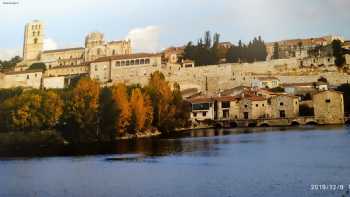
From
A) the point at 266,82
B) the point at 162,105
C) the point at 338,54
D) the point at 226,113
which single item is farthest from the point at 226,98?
the point at 338,54

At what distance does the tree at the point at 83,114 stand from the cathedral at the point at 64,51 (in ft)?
105

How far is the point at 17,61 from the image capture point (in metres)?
73.4

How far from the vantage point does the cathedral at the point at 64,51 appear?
67375 mm

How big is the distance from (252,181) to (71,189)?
520cm

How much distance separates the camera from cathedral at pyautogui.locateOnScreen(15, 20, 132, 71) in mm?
67375

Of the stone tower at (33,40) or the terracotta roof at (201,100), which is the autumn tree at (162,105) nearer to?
the terracotta roof at (201,100)

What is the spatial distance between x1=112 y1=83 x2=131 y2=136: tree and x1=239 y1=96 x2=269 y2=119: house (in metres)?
14.9

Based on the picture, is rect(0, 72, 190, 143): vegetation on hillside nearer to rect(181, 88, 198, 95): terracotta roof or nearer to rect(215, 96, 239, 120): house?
rect(215, 96, 239, 120): house

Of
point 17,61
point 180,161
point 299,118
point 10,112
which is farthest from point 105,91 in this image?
point 17,61

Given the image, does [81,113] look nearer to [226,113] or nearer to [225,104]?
[225,104]

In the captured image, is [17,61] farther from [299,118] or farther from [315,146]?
[315,146]

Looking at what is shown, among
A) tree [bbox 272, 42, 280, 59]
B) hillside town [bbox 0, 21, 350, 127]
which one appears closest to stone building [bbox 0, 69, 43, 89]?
hillside town [bbox 0, 21, 350, 127]

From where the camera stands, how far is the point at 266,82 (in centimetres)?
5466
